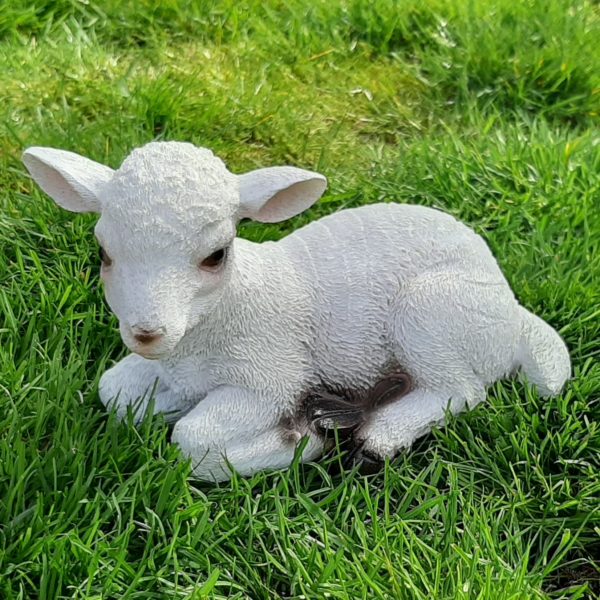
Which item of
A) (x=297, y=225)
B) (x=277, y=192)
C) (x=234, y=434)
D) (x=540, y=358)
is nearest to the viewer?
(x=277, y=192)

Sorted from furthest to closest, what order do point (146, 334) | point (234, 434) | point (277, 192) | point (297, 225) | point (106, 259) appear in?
point (297, 225), point (234, 434), point (277, 192), point (106, 259), point (146, 334)

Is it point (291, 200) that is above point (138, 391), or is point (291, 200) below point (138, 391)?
above

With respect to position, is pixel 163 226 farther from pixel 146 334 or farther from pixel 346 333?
pixel 346 333

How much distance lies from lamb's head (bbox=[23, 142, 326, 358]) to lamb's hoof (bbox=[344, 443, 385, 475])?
1.87ft

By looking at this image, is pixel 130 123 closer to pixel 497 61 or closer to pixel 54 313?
pixel 54 313

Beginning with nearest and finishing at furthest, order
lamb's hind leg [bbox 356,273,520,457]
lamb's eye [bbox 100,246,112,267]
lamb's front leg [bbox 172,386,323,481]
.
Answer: lamb's eye [bbox 100,246,112,267]
lamb's front leg [bbox 172,386,323,481]
lamb's hind leg [bbox 356,273,520,457]

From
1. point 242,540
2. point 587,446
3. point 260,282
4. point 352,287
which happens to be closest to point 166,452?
point 242,540

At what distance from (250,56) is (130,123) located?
96 cm

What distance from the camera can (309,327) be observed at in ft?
7.74

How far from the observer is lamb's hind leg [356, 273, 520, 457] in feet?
7.73

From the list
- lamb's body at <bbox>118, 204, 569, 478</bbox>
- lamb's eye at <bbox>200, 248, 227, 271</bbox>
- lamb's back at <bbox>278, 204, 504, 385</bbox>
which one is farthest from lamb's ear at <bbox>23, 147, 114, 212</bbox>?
lamb's back at <bbox>278, 204, 504, 385</bbox>

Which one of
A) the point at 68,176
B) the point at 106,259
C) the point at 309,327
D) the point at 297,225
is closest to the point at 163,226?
the point at 106,259

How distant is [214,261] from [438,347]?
65 cm

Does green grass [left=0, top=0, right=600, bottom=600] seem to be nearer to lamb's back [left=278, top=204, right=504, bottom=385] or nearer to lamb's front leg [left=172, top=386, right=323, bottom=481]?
lamb's front leg [left=172, top=386, right=323, bottom=481]
